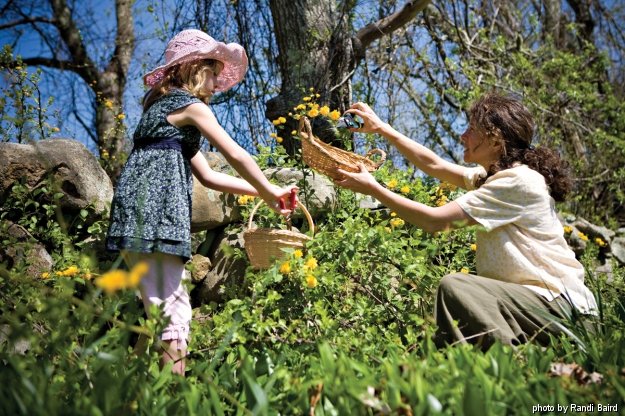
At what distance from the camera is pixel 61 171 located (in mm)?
3346

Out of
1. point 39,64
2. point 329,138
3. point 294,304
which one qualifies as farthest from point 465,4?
point 39,64

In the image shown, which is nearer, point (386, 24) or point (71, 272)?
point (71, 272)

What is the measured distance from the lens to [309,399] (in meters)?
1.55

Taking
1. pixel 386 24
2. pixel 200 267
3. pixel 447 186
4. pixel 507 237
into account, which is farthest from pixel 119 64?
pixel 507 237

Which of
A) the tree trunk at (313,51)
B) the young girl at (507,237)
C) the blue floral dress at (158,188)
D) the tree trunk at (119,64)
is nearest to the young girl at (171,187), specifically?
the blue floral dress at (158,188)

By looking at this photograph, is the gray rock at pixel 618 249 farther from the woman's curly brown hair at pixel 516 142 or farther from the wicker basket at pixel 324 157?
the wicker basket at pixel 324 157

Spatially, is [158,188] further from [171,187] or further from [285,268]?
[285,268]

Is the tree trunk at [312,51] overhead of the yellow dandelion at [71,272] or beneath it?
overhead

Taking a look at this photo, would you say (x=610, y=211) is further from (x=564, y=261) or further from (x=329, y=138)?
(x=564, y=261)

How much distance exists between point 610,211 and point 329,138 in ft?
14.2

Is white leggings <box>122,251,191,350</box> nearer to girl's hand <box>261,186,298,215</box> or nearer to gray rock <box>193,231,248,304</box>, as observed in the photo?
girl's hand <box>261,186,298,215</box>

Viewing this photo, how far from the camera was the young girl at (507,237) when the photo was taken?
6.88 ft

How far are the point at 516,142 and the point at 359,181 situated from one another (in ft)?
2.35

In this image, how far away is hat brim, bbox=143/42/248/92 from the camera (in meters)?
2.51
